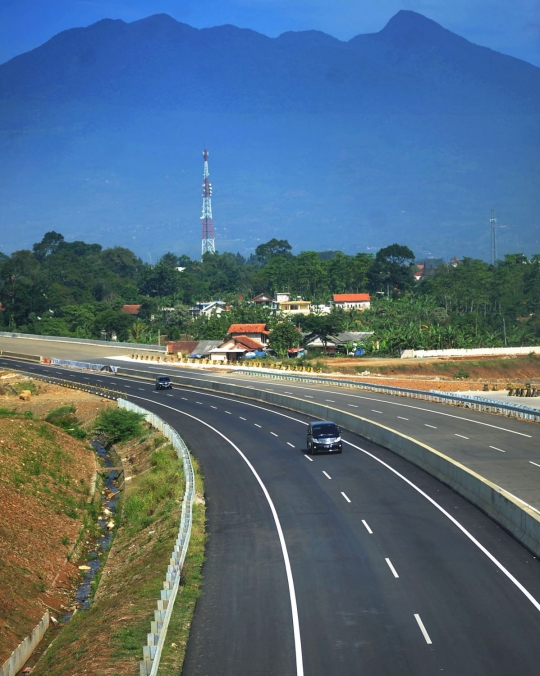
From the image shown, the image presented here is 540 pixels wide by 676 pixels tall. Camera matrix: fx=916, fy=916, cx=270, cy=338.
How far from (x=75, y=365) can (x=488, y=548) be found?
9896 cm

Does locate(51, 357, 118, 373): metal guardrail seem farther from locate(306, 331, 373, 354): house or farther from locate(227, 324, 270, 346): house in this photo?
locate(306, 331, 373, 354): house

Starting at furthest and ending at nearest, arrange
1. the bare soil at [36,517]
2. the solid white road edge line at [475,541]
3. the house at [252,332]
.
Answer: the house at [252,332] < the bare soil at [36,517] < the solid white road edge line at [475,541]

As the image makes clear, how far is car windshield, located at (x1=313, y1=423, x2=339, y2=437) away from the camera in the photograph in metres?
45.8

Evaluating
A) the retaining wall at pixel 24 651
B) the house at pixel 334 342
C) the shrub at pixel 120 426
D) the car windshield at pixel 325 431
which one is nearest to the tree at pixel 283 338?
the house at pixel 334 342

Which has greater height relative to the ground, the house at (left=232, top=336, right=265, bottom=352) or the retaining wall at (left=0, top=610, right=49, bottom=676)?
Answer: the house at (left=232, top=336, right=265, bottom=352)

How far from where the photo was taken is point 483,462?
39.5 metres

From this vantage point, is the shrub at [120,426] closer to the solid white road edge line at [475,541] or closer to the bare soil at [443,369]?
the solid white road edge line at [475,541]

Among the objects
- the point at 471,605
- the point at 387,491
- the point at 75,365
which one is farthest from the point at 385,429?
the point at 75,365

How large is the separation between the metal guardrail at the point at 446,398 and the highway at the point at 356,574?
31.6 ft

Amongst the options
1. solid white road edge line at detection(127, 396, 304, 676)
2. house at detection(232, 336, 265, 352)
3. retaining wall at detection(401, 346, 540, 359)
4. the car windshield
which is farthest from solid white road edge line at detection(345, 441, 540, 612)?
retaining wall at detection(401, 346, 540, 359)

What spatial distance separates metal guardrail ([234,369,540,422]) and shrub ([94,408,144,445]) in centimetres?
2239

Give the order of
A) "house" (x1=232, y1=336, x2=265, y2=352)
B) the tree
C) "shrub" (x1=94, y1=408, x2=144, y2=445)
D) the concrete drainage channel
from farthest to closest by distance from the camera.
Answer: "house" (x1=232, y1=336, x2=265, y2=352), the tree, "shrub" (x1=94, y1=408, x2=144, y2=445), the concrete drainage channel

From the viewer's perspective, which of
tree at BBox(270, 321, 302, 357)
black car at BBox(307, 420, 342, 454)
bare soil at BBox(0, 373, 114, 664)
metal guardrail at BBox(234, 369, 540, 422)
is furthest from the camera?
tree at BBox(270, 321, 302, 357)

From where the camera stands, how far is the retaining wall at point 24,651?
22.8 meters
